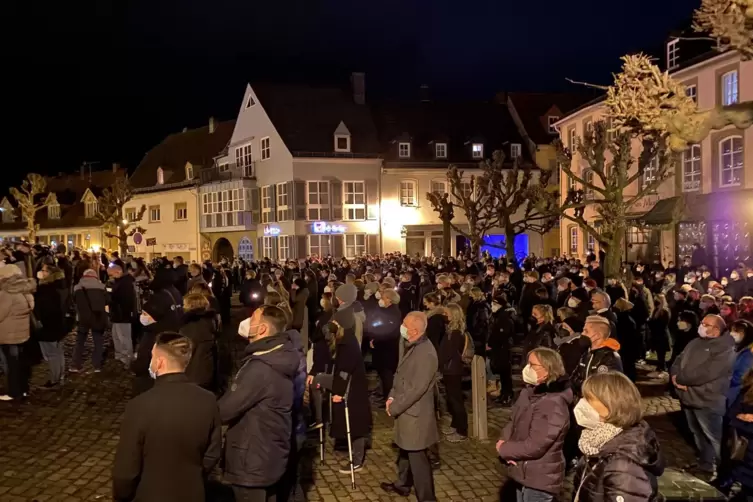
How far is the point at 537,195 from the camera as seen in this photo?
816 inches

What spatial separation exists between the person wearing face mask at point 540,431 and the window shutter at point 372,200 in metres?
36.5

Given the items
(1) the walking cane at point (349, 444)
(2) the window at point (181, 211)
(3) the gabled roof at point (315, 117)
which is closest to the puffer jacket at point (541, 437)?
(1) the walking cane at point (349, 444)

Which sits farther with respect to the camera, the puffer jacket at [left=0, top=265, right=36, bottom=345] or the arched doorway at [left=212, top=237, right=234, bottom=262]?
the arched doorway at [left=212, top=237, right=234, bottom=262]

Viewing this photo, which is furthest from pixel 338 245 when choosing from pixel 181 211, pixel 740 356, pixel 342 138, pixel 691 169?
pixel 740 356

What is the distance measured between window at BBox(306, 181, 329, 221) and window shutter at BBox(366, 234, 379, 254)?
2867 mm

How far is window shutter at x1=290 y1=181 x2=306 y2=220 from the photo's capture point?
3956 cm

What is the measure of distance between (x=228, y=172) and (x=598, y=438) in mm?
42994

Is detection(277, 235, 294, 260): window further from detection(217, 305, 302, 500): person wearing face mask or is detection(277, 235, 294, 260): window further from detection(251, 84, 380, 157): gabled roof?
detection(217, 305, 302, 500): person wearing face mask

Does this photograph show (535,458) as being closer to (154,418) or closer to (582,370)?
(582,370)

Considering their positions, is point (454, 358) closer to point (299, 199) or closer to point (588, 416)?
point (588, 416)

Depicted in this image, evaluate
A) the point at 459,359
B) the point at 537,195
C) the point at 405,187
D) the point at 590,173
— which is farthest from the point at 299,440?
the point at 405,187

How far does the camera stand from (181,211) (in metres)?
48.5

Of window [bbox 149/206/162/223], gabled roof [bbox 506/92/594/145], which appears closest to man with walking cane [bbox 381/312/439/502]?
gabled roof [bbox 506/92/594/145]

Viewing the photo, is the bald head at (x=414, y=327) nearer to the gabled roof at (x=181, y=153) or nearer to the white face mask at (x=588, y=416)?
the white face mask at (x=588, y=416)
